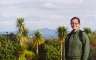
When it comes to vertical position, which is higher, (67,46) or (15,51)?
(67,46)

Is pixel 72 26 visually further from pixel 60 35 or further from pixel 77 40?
pixel 60 35

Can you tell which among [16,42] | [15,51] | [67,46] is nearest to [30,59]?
[15,51]

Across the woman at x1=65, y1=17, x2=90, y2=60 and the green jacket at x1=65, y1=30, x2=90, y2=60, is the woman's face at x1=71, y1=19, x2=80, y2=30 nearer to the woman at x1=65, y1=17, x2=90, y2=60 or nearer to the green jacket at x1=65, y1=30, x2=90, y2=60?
the woman at x1=65, y1=17, x2=90, y2=60

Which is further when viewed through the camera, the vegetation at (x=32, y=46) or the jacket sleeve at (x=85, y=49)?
the vegetation at (x=32, y=46)

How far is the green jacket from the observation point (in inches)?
246

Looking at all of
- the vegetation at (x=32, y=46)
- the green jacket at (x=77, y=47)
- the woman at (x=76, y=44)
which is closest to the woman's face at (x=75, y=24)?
the woman at (x=76, y=44)

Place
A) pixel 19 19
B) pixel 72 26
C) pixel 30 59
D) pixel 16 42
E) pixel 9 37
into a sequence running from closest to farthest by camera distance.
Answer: pixel 72 26
pixel 30 59
pixel 19 19
pixel 16 42
pixel 9 37

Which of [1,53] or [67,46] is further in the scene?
[1,53]

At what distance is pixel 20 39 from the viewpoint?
54875 millimetres

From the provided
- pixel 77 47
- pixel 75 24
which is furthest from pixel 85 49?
pixel 75 24

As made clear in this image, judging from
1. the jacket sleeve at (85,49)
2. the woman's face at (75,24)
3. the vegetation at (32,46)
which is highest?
the woman's face at (75,24)

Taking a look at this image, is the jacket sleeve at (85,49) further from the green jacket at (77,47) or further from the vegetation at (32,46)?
the vegetation at (32,46)

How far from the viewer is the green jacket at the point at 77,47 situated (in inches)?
246

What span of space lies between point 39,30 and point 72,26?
45024 mm
